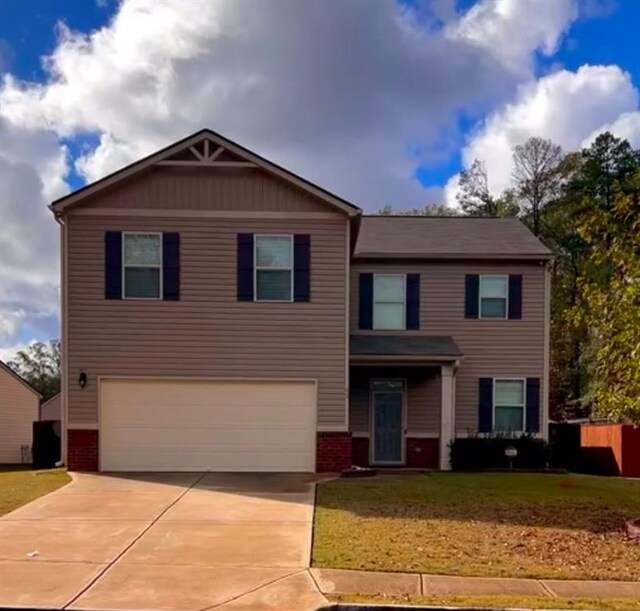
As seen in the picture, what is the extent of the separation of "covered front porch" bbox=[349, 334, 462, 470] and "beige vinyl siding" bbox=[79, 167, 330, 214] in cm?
428

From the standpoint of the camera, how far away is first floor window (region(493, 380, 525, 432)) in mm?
18359

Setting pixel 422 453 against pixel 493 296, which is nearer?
pixel 422 453

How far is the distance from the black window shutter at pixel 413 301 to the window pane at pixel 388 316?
205 millimetres

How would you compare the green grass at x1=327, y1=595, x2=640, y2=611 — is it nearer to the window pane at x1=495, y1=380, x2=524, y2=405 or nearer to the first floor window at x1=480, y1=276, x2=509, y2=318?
the window pane at x1=495, y1=380, x2=524, y2=405

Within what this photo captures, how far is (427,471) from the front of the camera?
1669 cm

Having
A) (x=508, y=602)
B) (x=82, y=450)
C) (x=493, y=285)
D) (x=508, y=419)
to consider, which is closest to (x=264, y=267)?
(x=82, y=450)

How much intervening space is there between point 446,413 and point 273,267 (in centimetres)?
555

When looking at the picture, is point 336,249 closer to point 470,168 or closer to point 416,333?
point 416,333

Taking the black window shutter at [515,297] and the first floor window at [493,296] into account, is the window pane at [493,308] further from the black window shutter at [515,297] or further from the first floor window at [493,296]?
the black window shutter at [515,297]

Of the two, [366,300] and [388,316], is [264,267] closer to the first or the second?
[366,300]

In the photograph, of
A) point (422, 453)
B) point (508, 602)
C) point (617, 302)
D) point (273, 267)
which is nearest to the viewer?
point (508, 602)

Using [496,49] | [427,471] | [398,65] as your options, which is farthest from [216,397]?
[496,49]

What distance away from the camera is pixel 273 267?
15.2m

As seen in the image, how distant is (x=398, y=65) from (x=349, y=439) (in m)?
7.74
